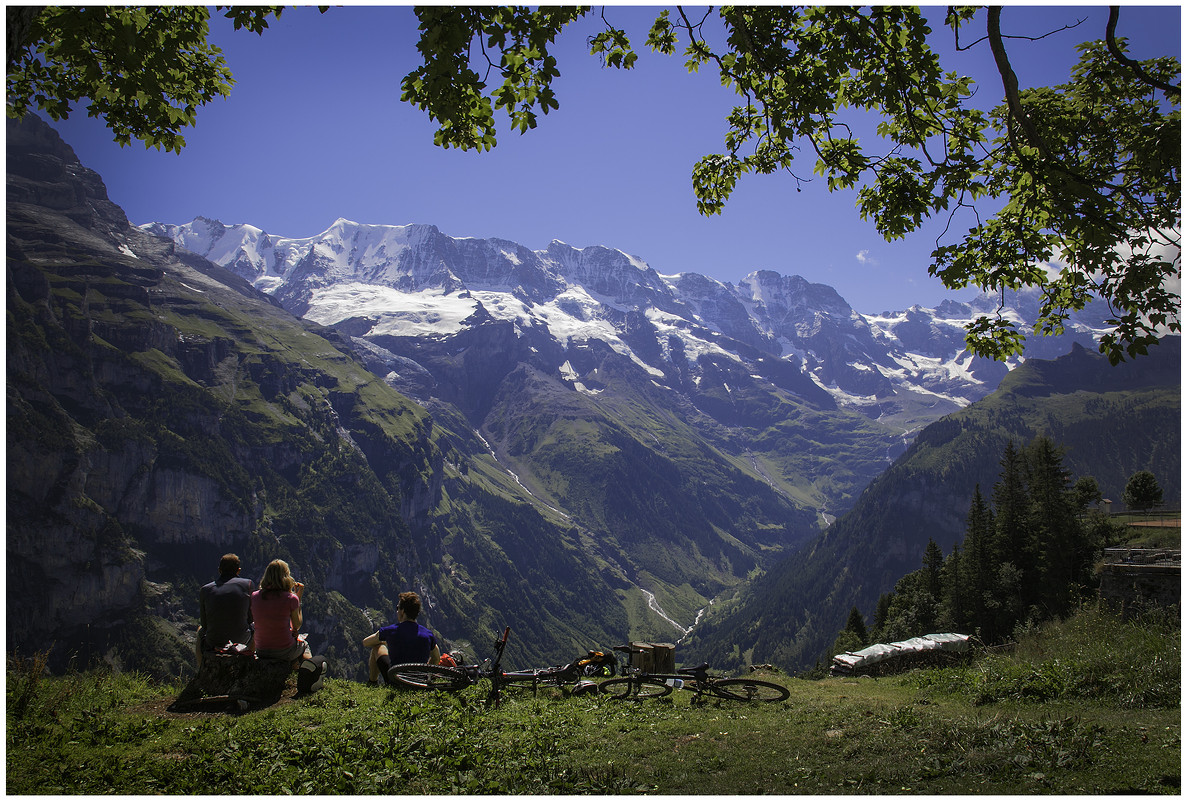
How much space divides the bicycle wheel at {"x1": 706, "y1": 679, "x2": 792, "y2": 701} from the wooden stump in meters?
9.38

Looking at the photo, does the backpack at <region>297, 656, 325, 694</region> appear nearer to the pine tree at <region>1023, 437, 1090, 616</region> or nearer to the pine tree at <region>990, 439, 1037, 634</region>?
the pine tree at <region>1023, 437, 1090, 616</region>

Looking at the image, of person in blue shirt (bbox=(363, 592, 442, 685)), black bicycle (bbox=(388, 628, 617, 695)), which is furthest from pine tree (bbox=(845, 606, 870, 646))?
person in blue shirt (bbox=(363, 592, 442, 685))

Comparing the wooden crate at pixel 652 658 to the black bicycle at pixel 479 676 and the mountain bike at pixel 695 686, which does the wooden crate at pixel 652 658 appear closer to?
the mountain bike at pixel 695 686

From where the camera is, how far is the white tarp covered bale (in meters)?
24.7

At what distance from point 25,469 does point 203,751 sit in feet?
847

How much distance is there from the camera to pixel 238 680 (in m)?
12.3

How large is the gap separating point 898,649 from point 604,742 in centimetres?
1998

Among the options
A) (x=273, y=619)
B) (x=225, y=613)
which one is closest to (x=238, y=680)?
(x=273, y=619)

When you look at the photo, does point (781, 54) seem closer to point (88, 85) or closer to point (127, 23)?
point (127, 23)

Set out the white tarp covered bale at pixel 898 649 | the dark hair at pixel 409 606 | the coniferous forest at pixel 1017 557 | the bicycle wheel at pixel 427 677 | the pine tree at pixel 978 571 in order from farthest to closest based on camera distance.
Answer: the pine tree at pixel 978 571, the coniferous forest at pixel 1017 557, the white tarp covered bale at pixel 898 649, the dark hair at pixel 409 606, the bicycle wheel at pixel 427 677

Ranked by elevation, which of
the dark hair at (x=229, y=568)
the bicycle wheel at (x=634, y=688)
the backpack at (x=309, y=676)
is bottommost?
the bicycle wheel at (x=634, y=688)

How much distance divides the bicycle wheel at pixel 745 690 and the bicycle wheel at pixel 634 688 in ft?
3.86

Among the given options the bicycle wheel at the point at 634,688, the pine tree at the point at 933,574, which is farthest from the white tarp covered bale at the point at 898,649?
the pine tree at the point at 933,574

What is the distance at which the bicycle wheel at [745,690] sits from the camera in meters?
14.5
